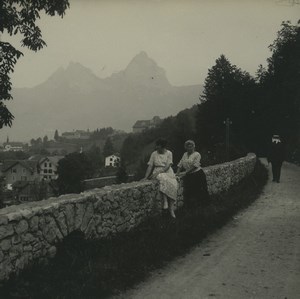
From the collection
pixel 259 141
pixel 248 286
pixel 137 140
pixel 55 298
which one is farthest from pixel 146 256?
pixel 137 140

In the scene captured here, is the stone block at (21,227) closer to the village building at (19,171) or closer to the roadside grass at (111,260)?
the roadside grass at (111,260)

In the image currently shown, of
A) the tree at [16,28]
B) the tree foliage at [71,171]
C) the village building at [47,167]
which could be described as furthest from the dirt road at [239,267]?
the village building at [47,167]

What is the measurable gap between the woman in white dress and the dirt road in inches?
44.4

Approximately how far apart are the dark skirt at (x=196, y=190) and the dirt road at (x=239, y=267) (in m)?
0.92

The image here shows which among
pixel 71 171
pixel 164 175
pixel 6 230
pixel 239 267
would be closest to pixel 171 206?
pixel 164 175

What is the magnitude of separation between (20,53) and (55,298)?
7098 millimetres

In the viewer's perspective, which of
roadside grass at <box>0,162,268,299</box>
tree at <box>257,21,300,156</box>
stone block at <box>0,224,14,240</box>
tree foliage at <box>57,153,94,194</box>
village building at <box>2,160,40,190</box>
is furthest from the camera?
village building at <box>2,160,40,190</box>

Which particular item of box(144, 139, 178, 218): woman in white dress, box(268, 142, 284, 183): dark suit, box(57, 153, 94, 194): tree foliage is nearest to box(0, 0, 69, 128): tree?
box(144, 139, 178, 218): woman in white dress

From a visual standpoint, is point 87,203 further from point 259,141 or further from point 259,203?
point 259,141

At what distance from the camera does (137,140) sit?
11262 centimetres

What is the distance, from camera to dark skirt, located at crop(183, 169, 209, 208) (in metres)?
9.95

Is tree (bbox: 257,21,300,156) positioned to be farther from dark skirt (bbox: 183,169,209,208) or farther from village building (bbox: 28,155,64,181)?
village building (bbox: 28,155,64,181)

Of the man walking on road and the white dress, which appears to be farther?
the man walking on road

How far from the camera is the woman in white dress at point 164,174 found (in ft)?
28.1
